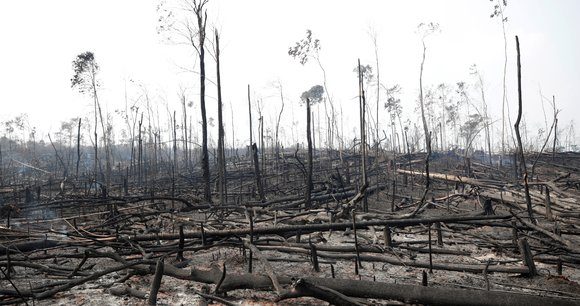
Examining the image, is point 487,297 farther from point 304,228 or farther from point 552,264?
point 552,264

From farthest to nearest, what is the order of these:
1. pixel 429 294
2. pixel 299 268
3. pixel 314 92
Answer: pixel 314 92, pixel 299 268, pixel 429 294

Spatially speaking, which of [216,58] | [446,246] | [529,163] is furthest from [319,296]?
[529,163]

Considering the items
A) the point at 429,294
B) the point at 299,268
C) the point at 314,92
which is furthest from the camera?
the point at 314,92

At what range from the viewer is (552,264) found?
4.66m

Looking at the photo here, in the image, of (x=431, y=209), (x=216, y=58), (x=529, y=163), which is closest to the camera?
(x=431, y=209)

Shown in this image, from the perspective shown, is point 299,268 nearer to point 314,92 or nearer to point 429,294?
point 429,294

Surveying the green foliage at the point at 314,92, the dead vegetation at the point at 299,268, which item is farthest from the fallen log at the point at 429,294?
the green foliage at the point at 314,92

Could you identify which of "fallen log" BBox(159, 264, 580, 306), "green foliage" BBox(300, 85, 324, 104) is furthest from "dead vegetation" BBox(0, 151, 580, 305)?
"green foliage" BBox(300, 85, 324, 104)

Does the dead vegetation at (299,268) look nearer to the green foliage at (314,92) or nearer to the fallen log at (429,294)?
the fallen log at (429,294)

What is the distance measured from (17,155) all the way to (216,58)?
44.4 metres

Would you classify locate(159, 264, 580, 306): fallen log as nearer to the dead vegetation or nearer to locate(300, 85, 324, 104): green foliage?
the dead vegetation

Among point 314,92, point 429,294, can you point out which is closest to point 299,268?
point 429,294

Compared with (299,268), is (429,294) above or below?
above

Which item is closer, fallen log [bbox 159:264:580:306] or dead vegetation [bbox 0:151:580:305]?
fallen log [bbox 159:264:580:306]
